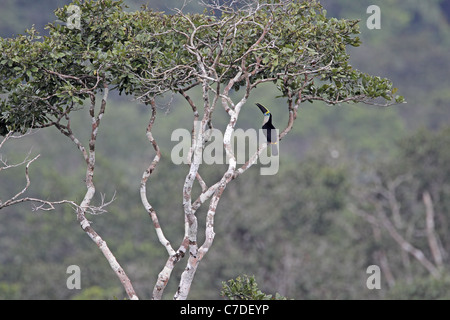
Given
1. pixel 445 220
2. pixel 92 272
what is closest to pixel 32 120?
pixel 92 272

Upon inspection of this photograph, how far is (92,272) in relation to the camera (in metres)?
29.7

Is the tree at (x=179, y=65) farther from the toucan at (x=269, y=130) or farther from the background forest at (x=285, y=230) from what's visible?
the background forest at (x=285, y=230)

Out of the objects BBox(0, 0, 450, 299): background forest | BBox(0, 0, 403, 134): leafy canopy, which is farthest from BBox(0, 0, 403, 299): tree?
BBox(0, 0, 450, 299): background forest

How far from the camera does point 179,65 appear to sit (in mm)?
8711

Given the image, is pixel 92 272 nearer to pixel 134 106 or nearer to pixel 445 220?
pixel 445 220

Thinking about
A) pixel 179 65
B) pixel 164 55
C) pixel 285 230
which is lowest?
pixel 179 65

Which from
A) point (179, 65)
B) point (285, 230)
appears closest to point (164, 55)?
point (179, 65)

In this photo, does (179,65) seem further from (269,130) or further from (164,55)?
(269,130)

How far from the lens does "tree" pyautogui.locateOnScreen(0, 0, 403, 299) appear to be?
8.67 meters

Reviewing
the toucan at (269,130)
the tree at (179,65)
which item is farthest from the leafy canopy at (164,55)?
the toucan at (269,130)

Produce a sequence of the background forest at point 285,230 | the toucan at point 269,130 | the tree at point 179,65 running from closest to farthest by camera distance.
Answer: the tree at point 179,65
the toucan at point 269,130
the background forest at point 285,230

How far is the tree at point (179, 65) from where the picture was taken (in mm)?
8672
